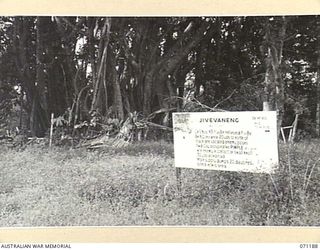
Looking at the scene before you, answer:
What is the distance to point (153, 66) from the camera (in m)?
1.11

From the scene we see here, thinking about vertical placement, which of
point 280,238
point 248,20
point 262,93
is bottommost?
point 280,238

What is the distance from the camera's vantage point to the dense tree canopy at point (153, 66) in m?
1.08

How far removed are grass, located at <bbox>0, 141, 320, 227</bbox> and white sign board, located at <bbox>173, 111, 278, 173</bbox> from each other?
18mm

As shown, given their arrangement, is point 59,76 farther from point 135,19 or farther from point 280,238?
point 280,238

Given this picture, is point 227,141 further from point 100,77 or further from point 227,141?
point 100,77

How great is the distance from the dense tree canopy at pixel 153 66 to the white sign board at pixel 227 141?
0.02 m

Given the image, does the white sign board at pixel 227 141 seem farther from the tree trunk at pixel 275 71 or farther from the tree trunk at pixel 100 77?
the tree trunk at pixel 100 77

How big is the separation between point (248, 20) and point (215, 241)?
42 cm

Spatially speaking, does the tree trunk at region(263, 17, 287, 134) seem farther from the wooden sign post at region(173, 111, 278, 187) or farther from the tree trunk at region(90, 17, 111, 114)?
the tree trunk at region(90, 17, 111, 114)

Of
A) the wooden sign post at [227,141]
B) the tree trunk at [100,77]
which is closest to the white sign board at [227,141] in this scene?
the wooden sign post at [227,141]

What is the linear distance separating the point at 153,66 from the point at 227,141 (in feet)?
0.66
